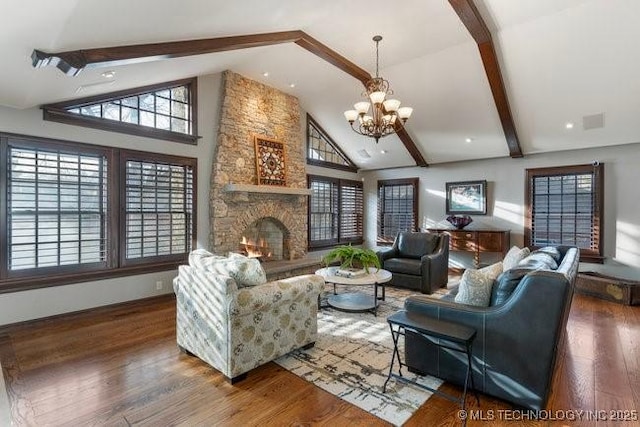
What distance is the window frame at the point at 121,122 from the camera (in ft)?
13.0

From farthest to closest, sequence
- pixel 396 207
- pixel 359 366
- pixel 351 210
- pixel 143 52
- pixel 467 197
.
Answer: pixel 351 210 → pixel 396 207 → pixel 467 197 → pixel 143 52 → pixel 359 366

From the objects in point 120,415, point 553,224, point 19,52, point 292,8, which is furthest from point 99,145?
point 553,224

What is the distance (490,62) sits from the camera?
15.3 feet

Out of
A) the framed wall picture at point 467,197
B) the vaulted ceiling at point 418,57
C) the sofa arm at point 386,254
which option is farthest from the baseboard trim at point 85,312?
the framed wall picture at point 467,197

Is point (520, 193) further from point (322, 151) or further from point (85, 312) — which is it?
point (85, 312)

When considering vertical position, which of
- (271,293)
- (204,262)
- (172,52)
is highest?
(172,52)

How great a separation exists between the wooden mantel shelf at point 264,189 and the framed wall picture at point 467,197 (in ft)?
10.8

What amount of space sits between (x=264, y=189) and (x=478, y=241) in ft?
14.2

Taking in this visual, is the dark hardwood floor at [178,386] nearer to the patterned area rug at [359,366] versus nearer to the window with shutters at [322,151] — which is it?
the patterned area rug at [359,366]

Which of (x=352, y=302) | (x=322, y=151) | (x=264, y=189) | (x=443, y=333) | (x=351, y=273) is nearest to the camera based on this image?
(x=443, y=333)

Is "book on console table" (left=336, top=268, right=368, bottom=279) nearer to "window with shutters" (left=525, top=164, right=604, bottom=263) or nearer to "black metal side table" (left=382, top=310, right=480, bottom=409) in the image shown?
"black metal side table" (left=382, top=310, right=480, bottom=409)

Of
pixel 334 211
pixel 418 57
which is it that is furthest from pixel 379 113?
pixel 334 211

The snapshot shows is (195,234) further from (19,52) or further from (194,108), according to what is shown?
(19,52)

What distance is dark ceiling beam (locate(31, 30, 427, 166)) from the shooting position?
2.67m
